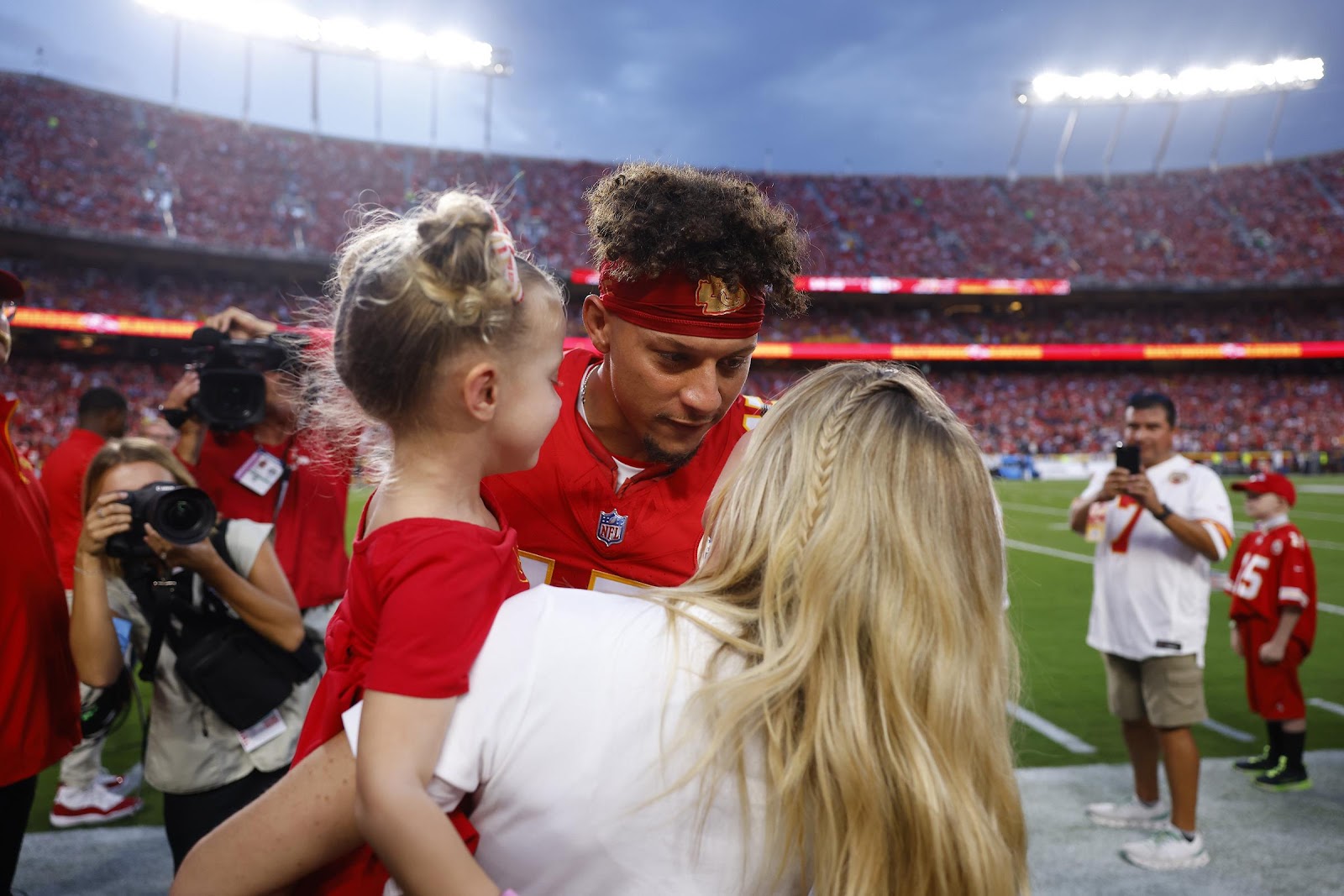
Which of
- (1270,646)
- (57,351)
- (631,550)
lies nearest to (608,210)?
(631,550)

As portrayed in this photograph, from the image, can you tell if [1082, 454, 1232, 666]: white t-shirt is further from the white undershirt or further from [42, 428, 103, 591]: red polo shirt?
[42, 428, 103, 591]: red polo shirt

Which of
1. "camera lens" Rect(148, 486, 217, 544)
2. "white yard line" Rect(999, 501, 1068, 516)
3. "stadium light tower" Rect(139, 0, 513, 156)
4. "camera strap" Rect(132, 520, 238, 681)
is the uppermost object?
"stadium light tower" Rect(139, 0, 513, 156)

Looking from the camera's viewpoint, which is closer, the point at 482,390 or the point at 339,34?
the point at 482,390

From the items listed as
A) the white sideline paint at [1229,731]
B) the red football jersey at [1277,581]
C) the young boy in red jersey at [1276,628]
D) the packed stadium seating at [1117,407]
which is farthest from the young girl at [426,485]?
the packed stadium seating at [1117,407]

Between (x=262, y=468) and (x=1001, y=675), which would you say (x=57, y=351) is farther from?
(x=1001, y=675)

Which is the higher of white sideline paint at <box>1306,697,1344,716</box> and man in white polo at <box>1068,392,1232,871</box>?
man in white polo at <box>1068,392,1232,871</box>

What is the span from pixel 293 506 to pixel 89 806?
7.84 ft

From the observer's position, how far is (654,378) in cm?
221

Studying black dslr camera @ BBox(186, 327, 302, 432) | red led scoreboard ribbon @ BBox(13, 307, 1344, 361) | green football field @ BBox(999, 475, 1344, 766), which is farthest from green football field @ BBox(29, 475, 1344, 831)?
red led scoreboard ribbon @ BBox(13, 307, 1344, 361)

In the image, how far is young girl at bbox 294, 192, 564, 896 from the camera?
1.08 m

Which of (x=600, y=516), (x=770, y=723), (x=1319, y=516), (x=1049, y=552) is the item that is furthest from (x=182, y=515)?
(x=1319, y=516)

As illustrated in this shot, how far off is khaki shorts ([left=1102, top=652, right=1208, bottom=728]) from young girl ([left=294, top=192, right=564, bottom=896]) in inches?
177

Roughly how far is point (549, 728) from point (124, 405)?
657 cm

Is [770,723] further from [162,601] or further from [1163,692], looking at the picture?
[1163,692]
